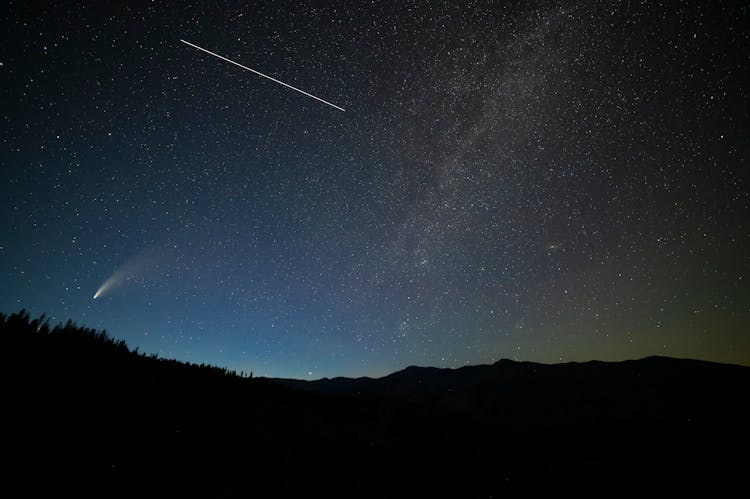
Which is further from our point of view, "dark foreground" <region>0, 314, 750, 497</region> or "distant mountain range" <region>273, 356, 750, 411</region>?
"distant mountain range" <region>273, 356, 750, 411</region>

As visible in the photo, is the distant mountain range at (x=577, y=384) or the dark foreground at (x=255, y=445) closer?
the dark foreground at (x=255, y=445)

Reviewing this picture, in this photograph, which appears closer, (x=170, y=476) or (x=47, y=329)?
(x=170, y=476)

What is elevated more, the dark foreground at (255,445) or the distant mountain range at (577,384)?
the distant mountain range at (577,384)

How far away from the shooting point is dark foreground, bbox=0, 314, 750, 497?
4.36 metres

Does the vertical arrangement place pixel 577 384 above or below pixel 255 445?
above

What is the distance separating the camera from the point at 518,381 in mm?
42156

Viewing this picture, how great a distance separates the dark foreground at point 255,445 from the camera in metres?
4.36

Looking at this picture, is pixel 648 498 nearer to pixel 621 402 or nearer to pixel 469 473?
pixel 469 473

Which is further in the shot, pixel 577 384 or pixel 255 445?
pixel 577 384

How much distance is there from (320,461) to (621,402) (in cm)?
3091

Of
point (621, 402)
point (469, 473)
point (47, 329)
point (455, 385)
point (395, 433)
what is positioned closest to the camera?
point (469, 473)

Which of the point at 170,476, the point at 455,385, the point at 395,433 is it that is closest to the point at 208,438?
the point at 170,476

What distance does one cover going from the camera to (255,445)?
19.7 ft

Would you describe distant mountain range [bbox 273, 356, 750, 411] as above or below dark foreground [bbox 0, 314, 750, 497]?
above
